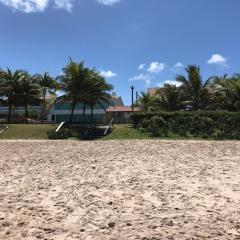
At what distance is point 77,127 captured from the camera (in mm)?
33656

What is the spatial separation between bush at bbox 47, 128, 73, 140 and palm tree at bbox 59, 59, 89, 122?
5.19m

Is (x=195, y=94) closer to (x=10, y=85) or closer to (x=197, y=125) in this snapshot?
(x=197, y=125)

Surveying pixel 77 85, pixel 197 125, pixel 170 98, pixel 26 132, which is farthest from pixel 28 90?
pixel 197 125

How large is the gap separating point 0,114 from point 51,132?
3576 cm

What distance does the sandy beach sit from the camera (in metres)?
6.95

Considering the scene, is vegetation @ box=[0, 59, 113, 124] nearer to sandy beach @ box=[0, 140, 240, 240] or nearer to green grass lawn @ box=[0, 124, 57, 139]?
green grass lawn @ box=[0, 124, 57, 139]

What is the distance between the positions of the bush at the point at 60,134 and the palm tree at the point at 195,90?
1187 cm

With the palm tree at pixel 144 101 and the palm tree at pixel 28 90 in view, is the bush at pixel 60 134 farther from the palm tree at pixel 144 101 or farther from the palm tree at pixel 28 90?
the palm tree at pixel 144 101

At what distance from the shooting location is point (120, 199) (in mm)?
9078

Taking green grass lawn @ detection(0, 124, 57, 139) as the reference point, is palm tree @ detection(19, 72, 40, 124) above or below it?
above

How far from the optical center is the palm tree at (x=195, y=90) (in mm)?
38125

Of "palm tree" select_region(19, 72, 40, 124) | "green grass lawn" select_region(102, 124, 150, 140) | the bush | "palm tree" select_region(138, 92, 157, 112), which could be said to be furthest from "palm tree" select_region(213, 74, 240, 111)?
"palm tree" select_region(19, 72, 40, 124)

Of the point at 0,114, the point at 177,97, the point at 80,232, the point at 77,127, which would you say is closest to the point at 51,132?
the point at 77,127

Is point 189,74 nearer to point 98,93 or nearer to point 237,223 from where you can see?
point 98,93
